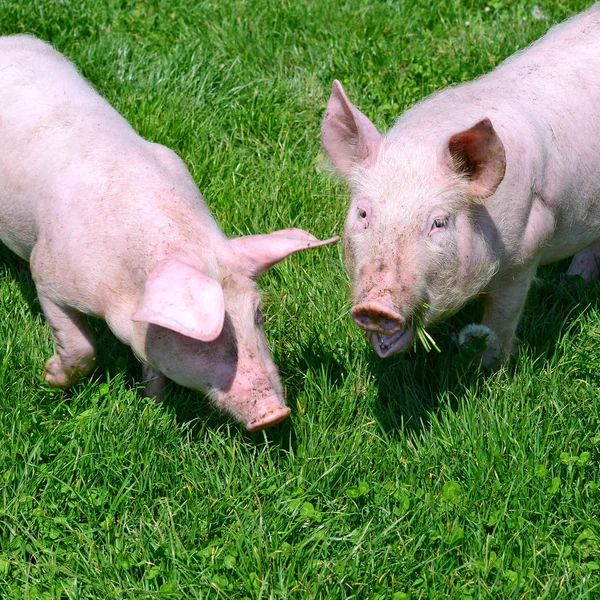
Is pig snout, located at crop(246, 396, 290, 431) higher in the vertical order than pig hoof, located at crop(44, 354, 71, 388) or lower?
lower

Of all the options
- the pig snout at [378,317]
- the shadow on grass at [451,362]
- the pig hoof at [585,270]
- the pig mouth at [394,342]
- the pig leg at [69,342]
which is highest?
the pig leg at [69,342]

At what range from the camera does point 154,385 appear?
4527 millimetres

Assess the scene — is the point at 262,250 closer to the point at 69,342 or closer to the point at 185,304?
the point at 185,304

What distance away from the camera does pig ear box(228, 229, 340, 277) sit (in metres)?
3.93

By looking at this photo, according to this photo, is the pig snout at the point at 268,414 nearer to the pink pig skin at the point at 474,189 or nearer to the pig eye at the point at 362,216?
the pink pig skin at the point at 474,189

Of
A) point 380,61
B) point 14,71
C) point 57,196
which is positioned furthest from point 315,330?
point 380,61

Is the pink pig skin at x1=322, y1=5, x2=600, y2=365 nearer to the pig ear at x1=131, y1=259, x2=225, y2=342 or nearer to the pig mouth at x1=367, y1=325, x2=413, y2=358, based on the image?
the pig mouth at x1=367, y1=325, x2=413, y2=358

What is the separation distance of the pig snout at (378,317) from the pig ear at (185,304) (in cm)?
54

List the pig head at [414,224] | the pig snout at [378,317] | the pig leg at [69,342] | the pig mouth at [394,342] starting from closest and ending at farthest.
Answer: the pig snout at [378,317] < the pig head at [414,224] < the pig mouth at [394,342] < the pig leg at [69,342]

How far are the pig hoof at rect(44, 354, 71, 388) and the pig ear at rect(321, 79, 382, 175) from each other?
62.9 inches

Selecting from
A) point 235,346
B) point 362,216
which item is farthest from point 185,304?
point 362,216

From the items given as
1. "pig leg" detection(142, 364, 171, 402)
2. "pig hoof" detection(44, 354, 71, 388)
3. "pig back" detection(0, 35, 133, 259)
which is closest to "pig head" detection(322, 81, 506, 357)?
"pig leg" detection(142, 364, 171, 402)

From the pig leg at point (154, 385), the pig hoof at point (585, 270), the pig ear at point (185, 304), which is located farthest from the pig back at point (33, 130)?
the pig hoof at point (585, 270)

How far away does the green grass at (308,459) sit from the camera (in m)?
3.69
